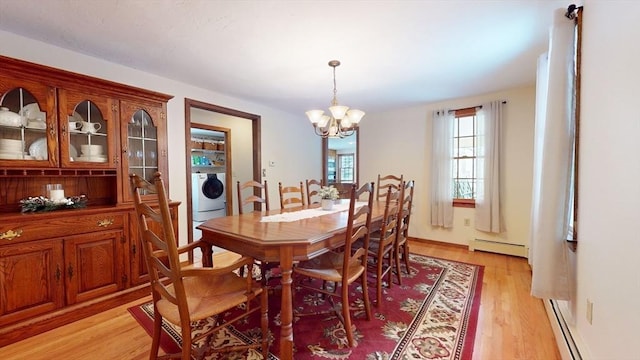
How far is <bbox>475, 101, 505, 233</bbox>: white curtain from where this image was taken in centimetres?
354

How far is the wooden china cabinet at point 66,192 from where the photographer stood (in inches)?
71.8

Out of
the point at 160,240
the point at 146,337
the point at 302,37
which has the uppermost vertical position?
the point at 302,37

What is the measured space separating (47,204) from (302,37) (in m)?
2.36

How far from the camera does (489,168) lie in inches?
141

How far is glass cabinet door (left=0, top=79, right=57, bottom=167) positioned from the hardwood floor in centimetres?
126

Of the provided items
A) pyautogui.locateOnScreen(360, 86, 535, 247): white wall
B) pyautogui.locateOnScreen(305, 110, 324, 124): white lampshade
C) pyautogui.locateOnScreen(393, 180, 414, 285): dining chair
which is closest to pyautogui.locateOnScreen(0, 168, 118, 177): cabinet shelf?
pyautogui.locateOnScreen(305, 110, 324, 124): white lampshade

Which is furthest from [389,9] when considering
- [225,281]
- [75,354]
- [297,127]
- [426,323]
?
[297,127]

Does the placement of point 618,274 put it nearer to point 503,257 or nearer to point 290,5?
point 290,5

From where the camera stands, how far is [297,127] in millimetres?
4941

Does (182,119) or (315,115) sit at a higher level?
(182,119)

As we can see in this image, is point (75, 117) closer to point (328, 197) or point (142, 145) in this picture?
point (142, 145)

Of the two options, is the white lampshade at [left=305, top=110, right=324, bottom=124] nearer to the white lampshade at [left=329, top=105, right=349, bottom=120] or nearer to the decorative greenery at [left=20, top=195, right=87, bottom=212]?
the white lampshade at [left=329, top=105, right=349, bottom=120]

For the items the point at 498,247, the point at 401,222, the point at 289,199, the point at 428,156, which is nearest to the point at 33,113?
the point at 289,199

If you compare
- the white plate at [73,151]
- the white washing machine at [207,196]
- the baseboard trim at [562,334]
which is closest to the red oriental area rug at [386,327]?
the baseboard trim at [562,334]
